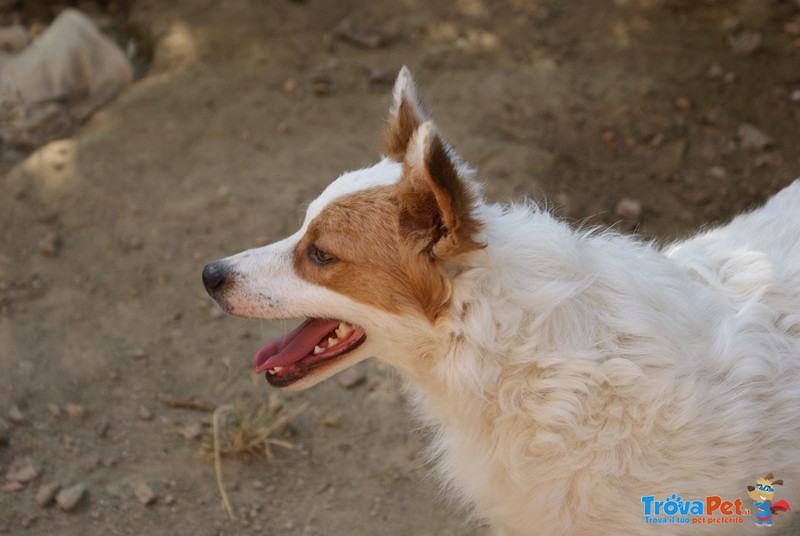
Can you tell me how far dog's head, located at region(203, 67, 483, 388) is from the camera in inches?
111

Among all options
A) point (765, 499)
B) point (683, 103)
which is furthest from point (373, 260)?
point (683, 103)

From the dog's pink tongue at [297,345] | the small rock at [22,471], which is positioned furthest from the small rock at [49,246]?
the dog's pink tongue at [297,345]

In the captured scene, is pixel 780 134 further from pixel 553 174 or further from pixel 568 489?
pixel 568 489

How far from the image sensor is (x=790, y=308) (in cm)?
316

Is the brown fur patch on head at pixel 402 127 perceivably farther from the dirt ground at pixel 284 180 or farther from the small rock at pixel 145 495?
the small rock at pixel 145 495

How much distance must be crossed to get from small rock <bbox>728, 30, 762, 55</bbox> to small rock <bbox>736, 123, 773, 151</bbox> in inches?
30.2

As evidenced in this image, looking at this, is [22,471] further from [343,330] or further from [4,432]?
[343,330]

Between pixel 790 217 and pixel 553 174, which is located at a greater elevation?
pixel 790 217

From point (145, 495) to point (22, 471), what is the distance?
2.10 ft

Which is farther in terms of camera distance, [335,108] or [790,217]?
[335,108]

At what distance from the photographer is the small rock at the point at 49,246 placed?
5.42 meters

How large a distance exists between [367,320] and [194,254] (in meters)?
2.78

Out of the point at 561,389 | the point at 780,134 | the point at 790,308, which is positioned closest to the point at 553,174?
the point at 780,134

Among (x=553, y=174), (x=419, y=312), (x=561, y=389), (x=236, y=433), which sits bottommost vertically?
(x=236, y=433)
